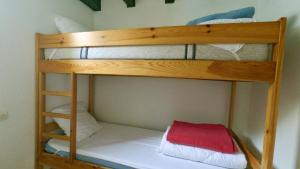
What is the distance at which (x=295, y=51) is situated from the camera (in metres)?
1.06

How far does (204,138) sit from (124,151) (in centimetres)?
68

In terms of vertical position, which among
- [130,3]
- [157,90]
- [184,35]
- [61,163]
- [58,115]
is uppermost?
[130,3]

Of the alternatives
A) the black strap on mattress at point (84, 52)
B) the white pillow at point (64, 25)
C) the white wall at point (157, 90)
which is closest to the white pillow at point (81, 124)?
the white wall at point (157, 90)

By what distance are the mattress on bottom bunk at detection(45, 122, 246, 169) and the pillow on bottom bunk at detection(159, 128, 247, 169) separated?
0.11 feet

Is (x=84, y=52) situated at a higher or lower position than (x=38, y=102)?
higher

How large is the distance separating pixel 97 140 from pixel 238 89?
1.60 m

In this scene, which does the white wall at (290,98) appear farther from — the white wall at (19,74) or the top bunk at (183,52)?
the white wall at (19,74)

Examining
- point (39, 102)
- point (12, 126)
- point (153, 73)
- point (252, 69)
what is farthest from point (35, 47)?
point (252, 69)

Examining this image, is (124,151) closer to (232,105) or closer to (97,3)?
(232,105)

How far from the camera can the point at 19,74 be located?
4.50 ft

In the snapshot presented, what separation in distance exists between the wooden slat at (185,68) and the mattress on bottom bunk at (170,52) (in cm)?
4

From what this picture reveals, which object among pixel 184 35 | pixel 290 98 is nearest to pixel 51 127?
pixel 184 35

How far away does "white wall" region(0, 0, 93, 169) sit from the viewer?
126 cm

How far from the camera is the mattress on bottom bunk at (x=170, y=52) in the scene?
927mm
